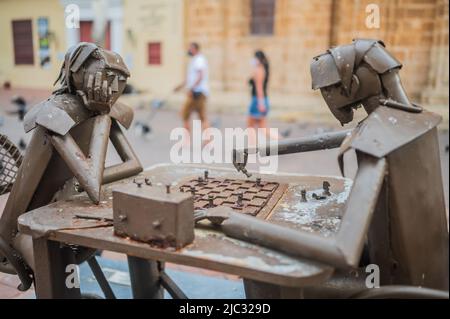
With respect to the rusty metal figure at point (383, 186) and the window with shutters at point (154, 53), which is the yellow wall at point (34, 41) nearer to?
the window with shutters at point (154, 53)

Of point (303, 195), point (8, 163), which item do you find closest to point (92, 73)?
point (8, 163)

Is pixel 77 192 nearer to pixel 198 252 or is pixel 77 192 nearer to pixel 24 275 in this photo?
pixel 24 275

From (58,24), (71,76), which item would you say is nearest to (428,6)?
(71,76)

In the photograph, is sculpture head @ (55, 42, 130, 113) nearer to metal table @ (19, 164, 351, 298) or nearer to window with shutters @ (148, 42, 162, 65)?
metal table @ (19, 164, 351, 298)

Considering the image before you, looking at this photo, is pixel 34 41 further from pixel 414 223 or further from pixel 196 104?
pixel 414 223

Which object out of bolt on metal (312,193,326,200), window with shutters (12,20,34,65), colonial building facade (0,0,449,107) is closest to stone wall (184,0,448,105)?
colonial building facade (0,0,449,107)

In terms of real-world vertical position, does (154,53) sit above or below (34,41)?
below

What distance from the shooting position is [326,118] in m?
10.6

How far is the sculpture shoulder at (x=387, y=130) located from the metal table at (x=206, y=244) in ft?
1.31

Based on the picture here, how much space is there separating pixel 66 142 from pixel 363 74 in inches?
54.1

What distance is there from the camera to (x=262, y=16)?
38.9ft
